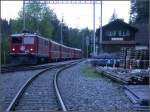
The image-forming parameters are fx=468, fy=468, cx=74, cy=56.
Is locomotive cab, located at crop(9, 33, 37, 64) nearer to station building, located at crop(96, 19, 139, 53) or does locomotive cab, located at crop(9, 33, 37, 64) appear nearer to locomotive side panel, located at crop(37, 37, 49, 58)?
locomotive side panel, located at crop(37, 37, 49, 58)

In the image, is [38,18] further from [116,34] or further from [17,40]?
[17,40]

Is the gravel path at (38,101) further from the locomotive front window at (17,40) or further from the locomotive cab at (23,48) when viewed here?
the locomotive front window at (17,40)

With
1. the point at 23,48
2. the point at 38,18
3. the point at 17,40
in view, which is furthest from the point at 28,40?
the point at 38,18

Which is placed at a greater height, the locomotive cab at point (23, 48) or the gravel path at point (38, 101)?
the locomotive cab at point (23, 48)

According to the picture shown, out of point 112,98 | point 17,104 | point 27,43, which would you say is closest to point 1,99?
point 17,104

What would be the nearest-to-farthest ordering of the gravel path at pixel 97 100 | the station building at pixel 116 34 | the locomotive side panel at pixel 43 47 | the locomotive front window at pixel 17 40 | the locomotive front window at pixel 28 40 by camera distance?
the gravel path at pixel 97 100 → the locomotive front window at pixel 28 40 → the locomotive front window at pixel 17 40 → the locomotive side panel at pixel 43 47 → the station building at pixel 116 34

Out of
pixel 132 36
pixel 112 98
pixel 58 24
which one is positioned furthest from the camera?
pixel 58 24

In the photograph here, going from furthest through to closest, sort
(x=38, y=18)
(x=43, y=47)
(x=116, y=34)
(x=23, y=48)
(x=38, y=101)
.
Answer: (x=38, y=18)
(x=116, y=34)
(x=43, y=47)
(x=23, y=48)
(x=38, y=101)

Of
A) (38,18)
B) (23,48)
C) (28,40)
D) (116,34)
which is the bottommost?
(23,48)

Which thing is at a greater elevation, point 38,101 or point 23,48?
point 23,48

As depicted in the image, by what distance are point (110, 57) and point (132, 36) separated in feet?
101

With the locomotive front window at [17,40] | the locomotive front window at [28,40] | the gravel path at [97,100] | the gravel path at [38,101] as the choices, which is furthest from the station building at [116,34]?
the gravel path at [38,101]

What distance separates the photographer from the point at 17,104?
41.2 feet

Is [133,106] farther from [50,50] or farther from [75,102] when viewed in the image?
[50,50]
